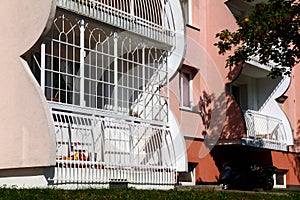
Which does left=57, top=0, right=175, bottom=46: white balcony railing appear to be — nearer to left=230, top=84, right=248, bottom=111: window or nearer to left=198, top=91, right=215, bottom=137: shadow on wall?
left=198, top=91, right=215, bottom=137: shadow on wall

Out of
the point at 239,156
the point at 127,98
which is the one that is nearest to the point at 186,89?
the point at 239,156

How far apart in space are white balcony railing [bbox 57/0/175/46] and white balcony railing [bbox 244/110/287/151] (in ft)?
22.4

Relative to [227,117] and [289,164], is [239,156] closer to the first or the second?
[227,117]

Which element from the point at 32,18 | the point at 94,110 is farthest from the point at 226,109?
the point at 32,18

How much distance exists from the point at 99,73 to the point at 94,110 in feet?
9.71

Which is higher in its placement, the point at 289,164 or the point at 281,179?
the point at 289,164

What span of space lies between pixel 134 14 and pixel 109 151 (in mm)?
4309

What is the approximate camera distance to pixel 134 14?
57.9ft

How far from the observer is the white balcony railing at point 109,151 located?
45.7 feet

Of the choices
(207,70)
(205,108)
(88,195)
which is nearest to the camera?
(88,195)

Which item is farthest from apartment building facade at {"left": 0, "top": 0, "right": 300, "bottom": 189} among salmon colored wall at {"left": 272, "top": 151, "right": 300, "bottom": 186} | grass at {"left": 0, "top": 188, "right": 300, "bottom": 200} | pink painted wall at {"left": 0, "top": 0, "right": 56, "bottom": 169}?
grass at {"left": 0, "top": 188, "right": 300, "bottom": 200}

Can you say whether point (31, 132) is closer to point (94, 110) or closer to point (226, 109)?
point (94, 110)

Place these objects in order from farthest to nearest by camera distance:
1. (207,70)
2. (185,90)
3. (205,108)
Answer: (207,70), (205,108), (185,90)

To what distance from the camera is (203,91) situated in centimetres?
2309
